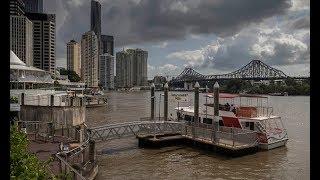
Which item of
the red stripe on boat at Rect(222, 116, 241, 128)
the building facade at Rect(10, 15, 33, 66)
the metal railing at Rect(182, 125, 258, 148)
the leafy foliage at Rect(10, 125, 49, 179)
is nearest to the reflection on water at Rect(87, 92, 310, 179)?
the metal railing at Rect(182, 125, 258, 148)

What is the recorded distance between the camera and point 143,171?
2373cm

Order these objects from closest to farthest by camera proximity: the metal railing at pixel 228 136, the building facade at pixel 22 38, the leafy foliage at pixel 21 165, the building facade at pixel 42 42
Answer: the leafy foliage at pixel 21 165 < the metal railing at pixel 228 136 < the building facade at pixel 22 38 < the building facade at pixel 42 42

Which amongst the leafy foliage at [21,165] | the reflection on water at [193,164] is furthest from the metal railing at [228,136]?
the leafy foliage at [21,165]

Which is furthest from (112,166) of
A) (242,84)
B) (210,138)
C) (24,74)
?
(242,84)

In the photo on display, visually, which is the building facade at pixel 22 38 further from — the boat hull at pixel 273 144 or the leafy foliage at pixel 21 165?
the leafy foliage at pixel 21 165

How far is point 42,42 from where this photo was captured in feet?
616

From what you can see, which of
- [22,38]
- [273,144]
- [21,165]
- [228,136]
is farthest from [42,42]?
[21,165]

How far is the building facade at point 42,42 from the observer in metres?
185

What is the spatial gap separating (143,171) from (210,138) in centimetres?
810

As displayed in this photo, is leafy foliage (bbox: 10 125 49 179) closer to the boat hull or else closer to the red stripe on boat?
the boat hull

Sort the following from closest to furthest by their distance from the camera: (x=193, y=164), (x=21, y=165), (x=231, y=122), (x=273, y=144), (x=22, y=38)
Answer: (x=21, y=165) < (x=193, y=164) < (x=273, y=144) < (x=231, y=122) < (x=22, y=38)

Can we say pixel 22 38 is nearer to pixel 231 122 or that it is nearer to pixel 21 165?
pixel 231 122
